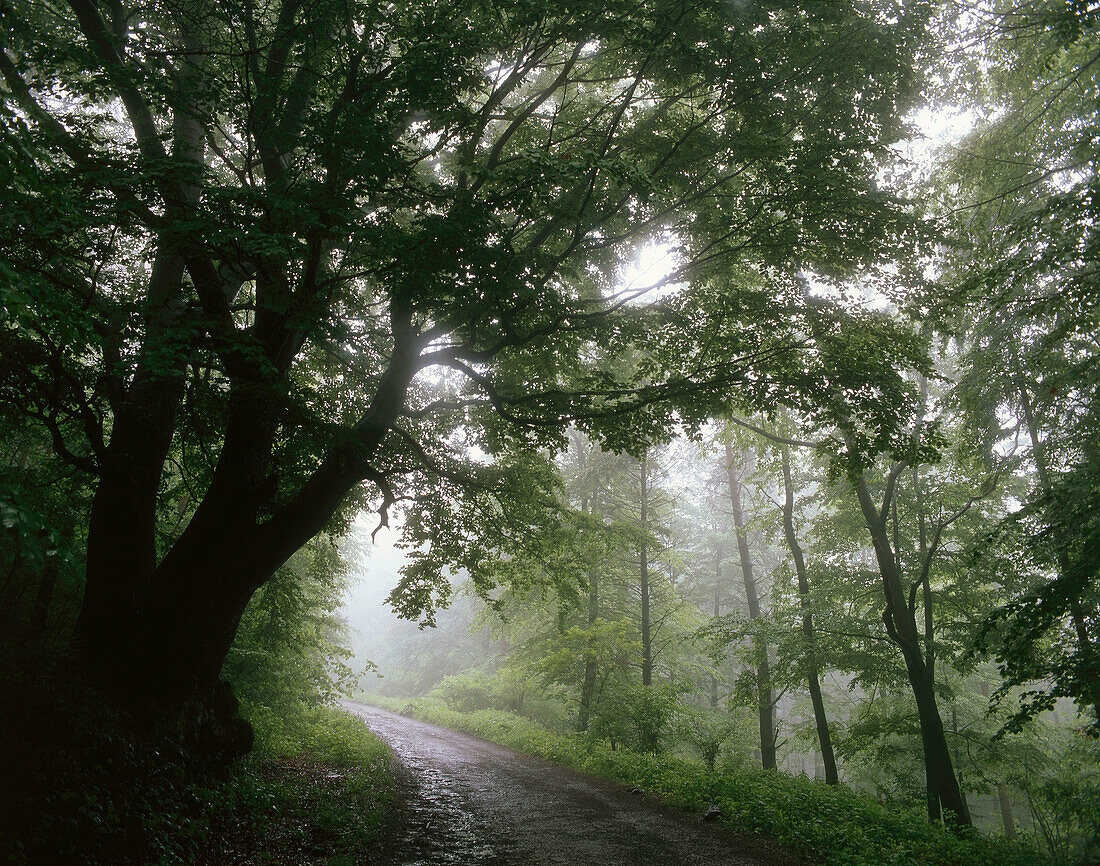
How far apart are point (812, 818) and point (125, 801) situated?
751cm

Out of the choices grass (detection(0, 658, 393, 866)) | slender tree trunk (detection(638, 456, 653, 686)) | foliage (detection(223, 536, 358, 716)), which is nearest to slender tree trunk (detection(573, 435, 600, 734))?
slender tree trunk (detection(638, 456, 653, 686))

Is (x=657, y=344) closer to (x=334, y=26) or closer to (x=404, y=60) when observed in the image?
(x=404, y=60)

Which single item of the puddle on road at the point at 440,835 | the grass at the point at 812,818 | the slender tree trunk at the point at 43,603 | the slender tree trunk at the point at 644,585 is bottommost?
the puddle on road at the point at 440,835

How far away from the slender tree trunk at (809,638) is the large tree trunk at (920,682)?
64.4 inches

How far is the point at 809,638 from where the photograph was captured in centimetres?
1148

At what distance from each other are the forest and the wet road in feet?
0.48

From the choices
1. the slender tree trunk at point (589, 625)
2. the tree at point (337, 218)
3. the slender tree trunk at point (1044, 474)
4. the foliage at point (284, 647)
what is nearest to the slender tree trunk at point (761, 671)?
the slender tree trunk at point (589, 625)

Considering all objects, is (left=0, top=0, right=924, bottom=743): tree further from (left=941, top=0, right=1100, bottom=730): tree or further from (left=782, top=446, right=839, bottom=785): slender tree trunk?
(left=782, top=446, right=839, bottom=785): slender tree trunk

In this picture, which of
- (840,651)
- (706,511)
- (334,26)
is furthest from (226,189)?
(706,511)

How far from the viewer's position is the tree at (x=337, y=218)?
4781 millimetres

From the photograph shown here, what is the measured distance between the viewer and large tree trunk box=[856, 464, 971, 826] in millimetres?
9016

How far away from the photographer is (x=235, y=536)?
6629 millimetres

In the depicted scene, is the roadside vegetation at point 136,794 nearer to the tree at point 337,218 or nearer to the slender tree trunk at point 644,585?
the tree at point 337,218

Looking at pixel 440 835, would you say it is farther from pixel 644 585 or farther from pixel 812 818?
pixel 644 585
